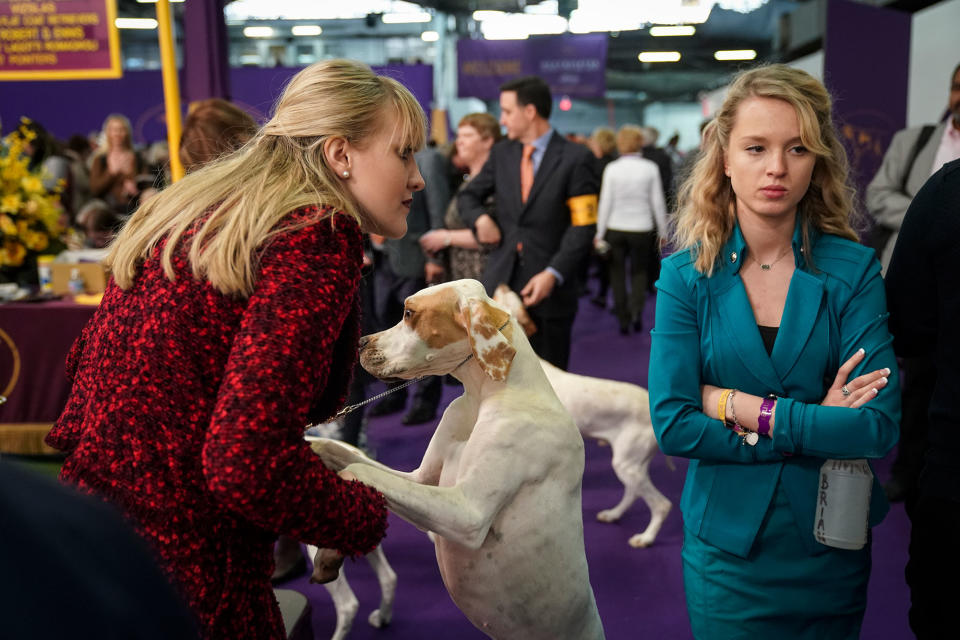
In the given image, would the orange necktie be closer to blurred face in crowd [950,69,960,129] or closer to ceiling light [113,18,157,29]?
blurred face in crowd [950,69,960,129]

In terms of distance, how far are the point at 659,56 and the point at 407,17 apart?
21.0 ft

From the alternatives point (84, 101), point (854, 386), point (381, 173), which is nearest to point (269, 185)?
point (381, 173)

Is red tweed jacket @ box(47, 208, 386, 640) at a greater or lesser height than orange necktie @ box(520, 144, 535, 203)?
lesser

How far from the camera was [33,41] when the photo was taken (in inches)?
170

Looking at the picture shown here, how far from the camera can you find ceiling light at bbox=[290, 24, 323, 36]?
19.6 meters

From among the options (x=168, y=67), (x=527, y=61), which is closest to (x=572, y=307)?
(x=168, y=67)

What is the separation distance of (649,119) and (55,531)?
2980 centimetres

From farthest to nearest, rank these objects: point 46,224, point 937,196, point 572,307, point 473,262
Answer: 1. point 473,262
2. point 46,224
3. point 572,307
4. point 937,196

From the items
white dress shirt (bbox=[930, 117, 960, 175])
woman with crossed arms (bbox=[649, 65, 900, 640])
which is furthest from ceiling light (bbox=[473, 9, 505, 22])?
woman with crossed arms (bbox=[649, 65, 900, 640])

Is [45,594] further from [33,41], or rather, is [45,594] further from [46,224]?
[33,41]

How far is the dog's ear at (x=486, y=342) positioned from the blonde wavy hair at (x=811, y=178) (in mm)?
463

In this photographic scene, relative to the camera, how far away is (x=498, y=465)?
1.35 metres

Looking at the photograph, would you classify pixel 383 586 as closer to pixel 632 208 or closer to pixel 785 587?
pixel 785 587

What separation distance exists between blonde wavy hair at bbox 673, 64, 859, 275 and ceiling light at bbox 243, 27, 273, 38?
66.1 feet
